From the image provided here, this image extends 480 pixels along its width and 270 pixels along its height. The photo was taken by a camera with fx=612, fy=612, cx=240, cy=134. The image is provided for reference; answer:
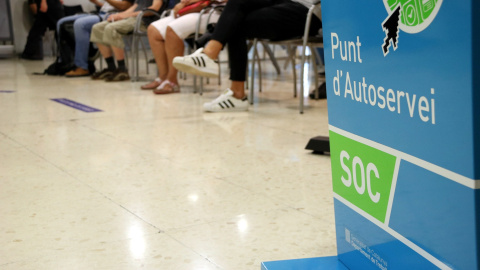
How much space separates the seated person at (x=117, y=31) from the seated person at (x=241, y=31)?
152 centimetres

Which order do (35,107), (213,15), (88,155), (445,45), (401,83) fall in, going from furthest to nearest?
(213,15), (35,107), (88,155), (401,83), (445,45)

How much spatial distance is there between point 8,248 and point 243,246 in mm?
544

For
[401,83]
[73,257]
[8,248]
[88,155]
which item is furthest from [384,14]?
[88,155]

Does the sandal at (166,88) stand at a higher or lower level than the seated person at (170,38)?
lower

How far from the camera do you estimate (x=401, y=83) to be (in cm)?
87

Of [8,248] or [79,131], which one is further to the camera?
[79,131]

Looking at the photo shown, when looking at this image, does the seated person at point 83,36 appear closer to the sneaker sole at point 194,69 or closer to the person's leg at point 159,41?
the person's leg at point 159,41

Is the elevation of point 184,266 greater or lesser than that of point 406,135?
lesser

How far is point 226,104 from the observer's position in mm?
3549

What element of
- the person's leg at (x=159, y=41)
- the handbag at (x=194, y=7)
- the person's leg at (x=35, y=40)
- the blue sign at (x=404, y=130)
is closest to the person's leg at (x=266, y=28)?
the handbag at (x=194, y=7)

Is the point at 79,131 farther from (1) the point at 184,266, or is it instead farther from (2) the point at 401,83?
(2) the point at 401,83

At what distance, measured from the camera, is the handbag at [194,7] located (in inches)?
166

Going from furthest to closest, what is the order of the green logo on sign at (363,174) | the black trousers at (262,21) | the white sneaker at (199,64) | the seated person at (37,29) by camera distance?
the seated person at (37,29) < the black trousers at (262,21) < the white sneaker at (199,64) < the green logo on sign at (363,174)

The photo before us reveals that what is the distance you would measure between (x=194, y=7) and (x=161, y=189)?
2535 millimetres
